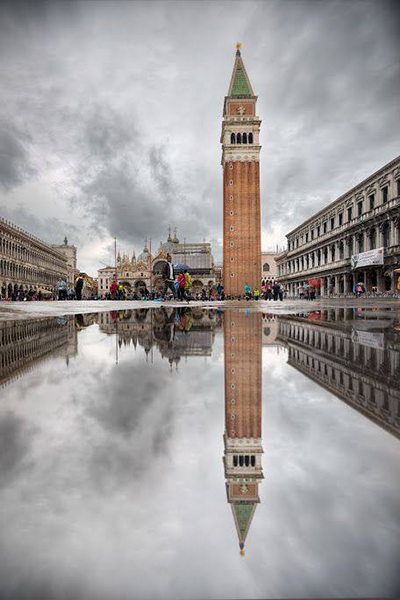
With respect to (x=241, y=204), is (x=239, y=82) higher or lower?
higher

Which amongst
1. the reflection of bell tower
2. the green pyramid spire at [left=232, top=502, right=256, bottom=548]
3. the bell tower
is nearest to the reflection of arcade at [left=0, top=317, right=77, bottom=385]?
the reflection of bell tower

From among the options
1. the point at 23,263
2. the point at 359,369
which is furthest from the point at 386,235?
the point at 23,263

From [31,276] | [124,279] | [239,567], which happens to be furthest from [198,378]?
[124,279]

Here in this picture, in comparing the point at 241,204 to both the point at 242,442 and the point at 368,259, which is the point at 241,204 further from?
the point at 242,442

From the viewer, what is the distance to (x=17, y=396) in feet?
4.27

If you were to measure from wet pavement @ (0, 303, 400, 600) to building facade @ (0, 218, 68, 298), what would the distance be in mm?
45015

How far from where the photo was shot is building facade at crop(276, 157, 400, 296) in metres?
30.3

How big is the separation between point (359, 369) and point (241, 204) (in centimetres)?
4964

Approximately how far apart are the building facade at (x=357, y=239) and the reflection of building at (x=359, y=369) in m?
26.2

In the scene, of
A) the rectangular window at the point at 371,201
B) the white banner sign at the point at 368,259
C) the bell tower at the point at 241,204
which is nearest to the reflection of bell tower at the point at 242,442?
the white banner sign at the point at 368,259

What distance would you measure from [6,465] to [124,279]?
90.0 m

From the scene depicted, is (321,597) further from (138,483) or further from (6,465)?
(6,465)

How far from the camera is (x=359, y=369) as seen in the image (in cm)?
173

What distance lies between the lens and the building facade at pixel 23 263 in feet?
173
